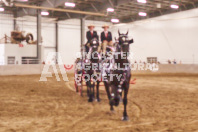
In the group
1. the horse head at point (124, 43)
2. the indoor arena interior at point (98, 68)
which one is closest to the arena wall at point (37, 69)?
the indoor arena interior at point (98, 68)

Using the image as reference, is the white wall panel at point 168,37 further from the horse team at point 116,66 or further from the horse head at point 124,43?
the horse head at point 124,43

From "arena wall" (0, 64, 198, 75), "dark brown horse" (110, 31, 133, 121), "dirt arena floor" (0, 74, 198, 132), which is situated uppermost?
"dark brown horse" (110, 31, 133, 121)

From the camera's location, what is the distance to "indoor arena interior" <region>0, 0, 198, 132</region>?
5805mm

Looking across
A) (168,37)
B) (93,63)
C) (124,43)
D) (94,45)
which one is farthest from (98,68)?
(168,37)

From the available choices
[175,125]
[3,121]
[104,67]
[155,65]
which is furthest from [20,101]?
[155,65]

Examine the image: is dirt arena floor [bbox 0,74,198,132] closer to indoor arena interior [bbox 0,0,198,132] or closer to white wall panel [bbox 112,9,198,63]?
indoor arena interior [bbox 0,0,198,132]

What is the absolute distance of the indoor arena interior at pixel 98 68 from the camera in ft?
19.0

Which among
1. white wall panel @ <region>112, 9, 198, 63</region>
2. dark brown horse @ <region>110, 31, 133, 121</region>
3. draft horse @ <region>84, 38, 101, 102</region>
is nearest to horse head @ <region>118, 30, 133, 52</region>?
dark brown horse @ <region>110, 31, 133, 121</region>

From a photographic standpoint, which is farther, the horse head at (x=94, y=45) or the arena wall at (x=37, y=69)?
the arena wall at (x=37, y=69)

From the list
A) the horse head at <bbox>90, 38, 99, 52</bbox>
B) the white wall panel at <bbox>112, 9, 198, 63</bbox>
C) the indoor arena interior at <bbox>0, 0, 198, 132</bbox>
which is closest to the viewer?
the indoor arena interior at <bbox>0, 0, 198, 132</bbox>

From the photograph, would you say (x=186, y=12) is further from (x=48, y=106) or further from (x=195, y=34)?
(x=48, y=106)

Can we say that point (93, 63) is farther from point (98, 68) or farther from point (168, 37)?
point (168, 37)

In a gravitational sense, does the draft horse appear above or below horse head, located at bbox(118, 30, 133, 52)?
below

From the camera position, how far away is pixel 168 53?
32.4m
